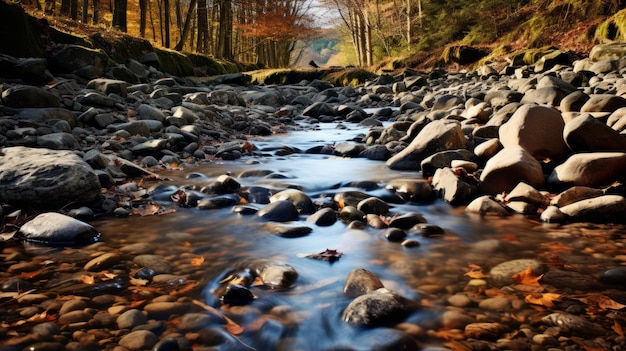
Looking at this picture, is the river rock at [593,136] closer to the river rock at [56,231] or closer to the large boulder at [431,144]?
the large boulder at [431,144]

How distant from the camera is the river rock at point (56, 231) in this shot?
2797 mm

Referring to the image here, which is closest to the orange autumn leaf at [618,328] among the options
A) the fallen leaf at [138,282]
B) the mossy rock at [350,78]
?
the fallen leaf at [138,282]

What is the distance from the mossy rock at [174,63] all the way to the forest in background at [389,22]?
68.7 inches

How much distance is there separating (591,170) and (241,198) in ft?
9.86

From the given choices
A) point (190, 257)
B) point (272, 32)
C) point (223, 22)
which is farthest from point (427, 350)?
point (272, 32)

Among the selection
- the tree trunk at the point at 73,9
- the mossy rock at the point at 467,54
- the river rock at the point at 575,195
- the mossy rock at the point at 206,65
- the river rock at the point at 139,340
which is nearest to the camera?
the river rock at the point at 139,340

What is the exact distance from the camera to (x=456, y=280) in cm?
232

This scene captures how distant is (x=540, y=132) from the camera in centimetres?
429

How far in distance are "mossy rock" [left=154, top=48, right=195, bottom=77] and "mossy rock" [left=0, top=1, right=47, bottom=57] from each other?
7.16 meters

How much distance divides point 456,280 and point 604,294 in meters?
0.67

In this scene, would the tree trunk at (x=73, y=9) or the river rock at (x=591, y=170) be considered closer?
the river rock at (x=591, y=170)

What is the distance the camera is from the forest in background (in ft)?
55.3

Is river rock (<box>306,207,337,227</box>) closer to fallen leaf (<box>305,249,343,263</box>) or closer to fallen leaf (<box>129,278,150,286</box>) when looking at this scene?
fallen leaf (<box>305,249,343,263</box>)

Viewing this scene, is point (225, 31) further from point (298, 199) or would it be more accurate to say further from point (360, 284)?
point (360, 284)
